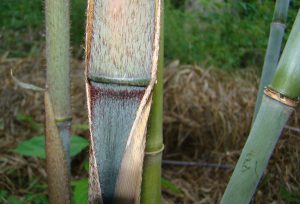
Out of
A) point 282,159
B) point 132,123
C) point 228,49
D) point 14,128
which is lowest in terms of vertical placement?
point 14,128

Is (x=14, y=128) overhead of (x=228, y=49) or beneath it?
beneath

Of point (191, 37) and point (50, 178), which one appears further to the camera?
point (191, 37)

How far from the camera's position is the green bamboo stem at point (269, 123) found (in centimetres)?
40

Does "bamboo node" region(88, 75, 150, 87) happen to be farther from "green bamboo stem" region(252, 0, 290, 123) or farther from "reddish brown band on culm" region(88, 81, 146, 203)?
"green bamboo stem" region(252, 0, 290, 123)

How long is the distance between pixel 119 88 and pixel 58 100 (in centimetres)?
23

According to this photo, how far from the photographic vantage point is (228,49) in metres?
1.74

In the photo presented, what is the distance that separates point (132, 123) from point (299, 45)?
174 millimetres

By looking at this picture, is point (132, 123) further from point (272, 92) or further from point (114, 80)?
point (272, 92)

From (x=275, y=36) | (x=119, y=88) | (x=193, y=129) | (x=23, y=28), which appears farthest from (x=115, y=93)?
(x=23, y=28)

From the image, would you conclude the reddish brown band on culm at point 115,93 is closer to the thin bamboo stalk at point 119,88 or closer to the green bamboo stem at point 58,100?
the thin bamboo stalk at point 119,88

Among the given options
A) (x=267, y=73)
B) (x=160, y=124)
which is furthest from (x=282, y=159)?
(x=160, y=124)

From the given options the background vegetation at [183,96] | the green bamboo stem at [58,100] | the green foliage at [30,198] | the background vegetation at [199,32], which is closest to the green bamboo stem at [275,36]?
the background vegetation at [183,96]

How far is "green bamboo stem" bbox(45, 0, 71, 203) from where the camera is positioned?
565 millimetres

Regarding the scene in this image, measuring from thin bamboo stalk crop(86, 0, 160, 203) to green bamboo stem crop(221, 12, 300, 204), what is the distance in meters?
0.12
